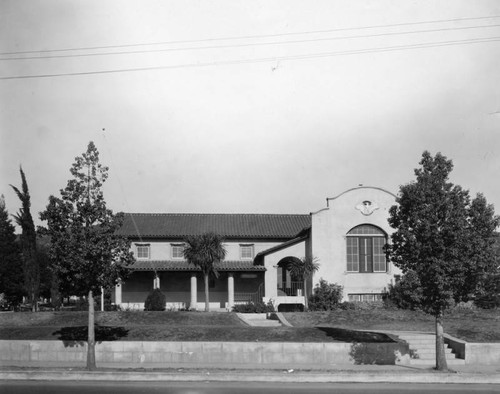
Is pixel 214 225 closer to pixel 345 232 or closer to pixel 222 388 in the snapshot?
pixel 345 232

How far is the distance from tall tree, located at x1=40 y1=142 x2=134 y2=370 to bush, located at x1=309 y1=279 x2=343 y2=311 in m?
18.6

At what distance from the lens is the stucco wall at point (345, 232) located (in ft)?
122

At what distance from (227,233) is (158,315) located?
13541 millimetres

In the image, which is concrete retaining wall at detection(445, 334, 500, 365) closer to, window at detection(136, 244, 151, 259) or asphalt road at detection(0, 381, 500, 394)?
asphalt road at detection(0, 381, 500, 394)

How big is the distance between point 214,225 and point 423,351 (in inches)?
970

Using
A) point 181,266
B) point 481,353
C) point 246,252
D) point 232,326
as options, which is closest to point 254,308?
point 181,266

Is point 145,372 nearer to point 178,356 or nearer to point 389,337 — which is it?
point 178,356

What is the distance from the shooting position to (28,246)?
119 ft

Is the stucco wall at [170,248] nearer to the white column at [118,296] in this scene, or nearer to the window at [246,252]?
the window at [246,252]

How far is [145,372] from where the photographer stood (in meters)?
17.2

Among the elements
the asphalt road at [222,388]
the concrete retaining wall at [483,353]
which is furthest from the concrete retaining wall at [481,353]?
the asphalt road at [222,388]

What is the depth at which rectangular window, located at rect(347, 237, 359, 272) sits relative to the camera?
37.8 m

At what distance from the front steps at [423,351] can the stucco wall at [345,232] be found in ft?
42.7

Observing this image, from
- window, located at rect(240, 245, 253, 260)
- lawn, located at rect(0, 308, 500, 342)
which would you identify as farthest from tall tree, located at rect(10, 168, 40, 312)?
window, located at rect(240, 245, 253, 260)
